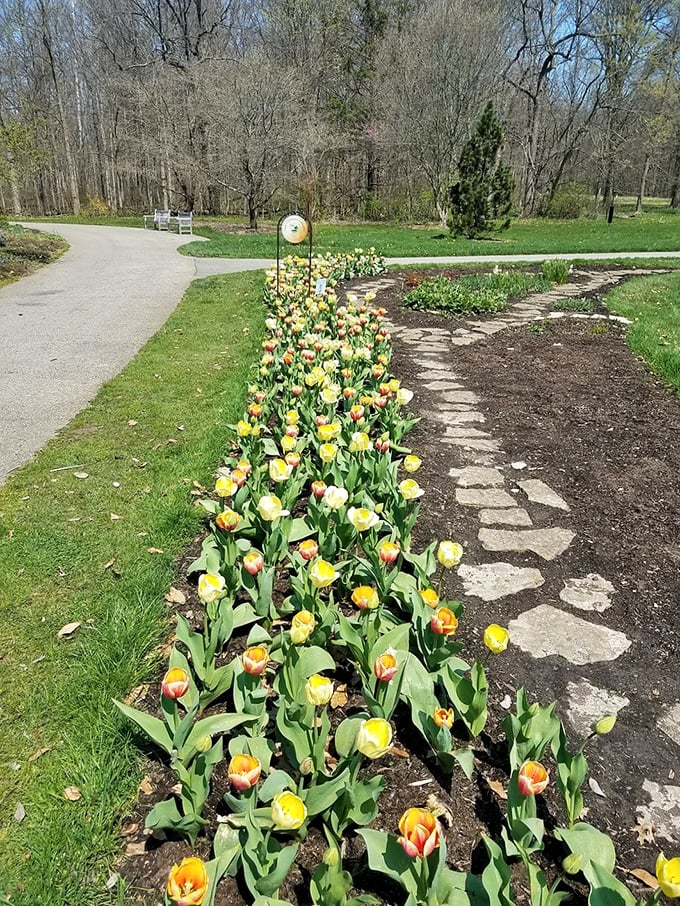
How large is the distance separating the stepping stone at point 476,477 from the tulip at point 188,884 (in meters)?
2.50

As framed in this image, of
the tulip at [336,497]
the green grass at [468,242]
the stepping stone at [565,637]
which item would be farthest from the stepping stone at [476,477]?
the green grass at [468,242]

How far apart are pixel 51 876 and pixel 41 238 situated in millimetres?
18431

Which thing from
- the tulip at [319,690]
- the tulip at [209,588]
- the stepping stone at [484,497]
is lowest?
the stepping stone at [484,497]

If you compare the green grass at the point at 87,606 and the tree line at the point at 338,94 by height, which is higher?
the tree line at the point at 338,94

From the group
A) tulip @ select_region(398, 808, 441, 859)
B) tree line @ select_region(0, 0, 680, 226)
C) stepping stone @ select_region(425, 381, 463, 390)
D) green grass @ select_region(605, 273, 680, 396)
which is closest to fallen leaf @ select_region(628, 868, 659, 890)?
tulip @ select_region(398, 808, 441, 859)

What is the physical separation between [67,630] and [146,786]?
2.57 feet

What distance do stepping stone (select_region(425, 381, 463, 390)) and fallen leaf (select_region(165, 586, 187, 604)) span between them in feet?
A: 10.3

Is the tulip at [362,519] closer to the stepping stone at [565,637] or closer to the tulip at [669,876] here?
the stepping stone at [565,637]

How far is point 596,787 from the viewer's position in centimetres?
163

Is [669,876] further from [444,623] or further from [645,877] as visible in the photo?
[444,623]

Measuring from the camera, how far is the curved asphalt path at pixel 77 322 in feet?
14.8

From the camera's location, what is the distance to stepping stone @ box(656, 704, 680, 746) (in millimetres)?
1791

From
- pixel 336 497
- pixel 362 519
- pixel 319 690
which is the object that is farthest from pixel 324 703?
pixel 336 497

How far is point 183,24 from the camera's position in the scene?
93.6 feet
